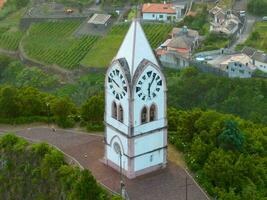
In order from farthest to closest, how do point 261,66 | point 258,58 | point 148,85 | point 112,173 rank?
1. point 258,58
2. point 261,66
3. point 112,173
4. point 148,85

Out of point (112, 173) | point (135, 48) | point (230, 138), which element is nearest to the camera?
point (135, 48)

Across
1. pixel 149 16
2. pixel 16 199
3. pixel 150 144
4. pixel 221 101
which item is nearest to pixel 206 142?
pixel 150 144

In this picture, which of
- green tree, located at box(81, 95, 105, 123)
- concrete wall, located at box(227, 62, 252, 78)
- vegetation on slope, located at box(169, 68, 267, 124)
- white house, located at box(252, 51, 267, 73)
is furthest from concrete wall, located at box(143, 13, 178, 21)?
green tree, located at box(81, 95, 105, 123)

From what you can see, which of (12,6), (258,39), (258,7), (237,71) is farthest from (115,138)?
(12,6)

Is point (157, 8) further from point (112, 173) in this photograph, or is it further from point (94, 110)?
point (112, 173)

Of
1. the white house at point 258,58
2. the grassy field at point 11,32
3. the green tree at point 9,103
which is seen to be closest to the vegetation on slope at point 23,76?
the grassy field at point 11,32

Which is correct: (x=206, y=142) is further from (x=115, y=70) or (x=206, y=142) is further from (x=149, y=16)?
(x=149, y=16)
